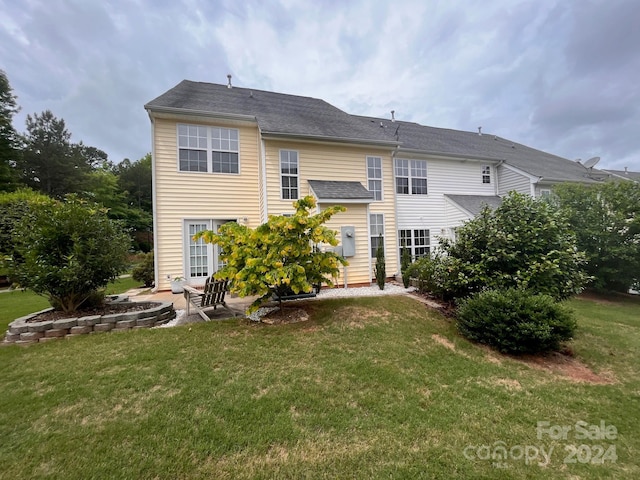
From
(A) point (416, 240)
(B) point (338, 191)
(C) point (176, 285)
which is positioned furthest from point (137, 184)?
(A) point (416, 240)

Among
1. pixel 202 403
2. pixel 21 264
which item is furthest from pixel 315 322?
pixel 21 264

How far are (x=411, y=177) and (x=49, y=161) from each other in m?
36.3

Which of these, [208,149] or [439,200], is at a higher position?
[208,149]

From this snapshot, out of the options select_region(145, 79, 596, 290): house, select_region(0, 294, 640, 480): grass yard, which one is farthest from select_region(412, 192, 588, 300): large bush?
select_region(145, 79, 596, 290): house

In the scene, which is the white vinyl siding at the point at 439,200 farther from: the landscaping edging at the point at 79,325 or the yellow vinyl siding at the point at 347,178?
the landscaping edging at the point at 79,325

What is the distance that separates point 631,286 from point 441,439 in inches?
518

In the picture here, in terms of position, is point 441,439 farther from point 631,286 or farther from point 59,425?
point 631,286

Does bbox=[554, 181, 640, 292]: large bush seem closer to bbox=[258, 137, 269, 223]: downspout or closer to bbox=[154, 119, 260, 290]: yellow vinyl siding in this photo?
bbox=[258, 137, 269, 223]: downspout

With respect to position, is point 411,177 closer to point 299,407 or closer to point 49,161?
point 299,407

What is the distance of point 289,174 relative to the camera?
10.1m

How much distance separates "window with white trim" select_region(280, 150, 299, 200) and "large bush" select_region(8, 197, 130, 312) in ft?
18.5

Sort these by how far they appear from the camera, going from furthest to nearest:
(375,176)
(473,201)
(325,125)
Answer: (473,201), (375,176), (325,125)

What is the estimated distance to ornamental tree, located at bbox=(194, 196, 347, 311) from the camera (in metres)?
5.18

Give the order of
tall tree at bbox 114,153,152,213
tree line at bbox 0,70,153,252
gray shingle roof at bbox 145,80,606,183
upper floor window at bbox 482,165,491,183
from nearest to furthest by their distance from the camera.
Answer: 1. gray shingle roof at bbox 145,80,606,183
2. upper floor window at bbox 482,165,491,183
3. tree line at bbox 0,70,153,252
4. tall tree at bbox 114,153,152,213
